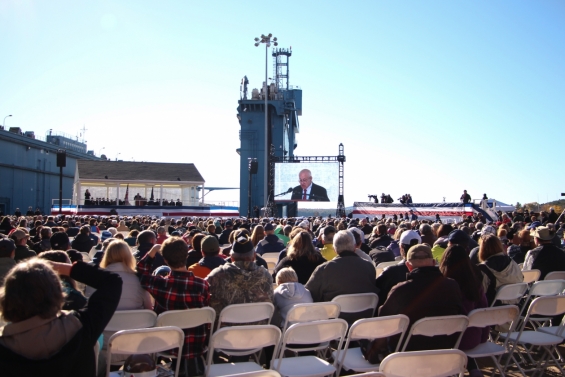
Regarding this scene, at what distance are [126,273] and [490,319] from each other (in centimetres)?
308

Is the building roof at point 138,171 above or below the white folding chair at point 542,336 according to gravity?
above

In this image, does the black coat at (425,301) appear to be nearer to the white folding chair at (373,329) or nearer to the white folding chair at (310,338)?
the white folding chair at (373,329)

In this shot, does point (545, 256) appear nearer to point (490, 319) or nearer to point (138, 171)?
point (490, 319)

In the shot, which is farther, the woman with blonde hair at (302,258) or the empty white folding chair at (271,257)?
the empty white folding chair at (271,257)

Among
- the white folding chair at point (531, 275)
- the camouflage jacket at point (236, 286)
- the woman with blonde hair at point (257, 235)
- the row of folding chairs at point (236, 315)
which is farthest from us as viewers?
the woman with blonde hair at point (257, 235)

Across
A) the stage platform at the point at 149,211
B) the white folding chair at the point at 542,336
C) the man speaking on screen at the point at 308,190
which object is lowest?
the white folding chair at the point at 542,336

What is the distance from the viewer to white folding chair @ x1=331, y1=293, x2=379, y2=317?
14.7 ft

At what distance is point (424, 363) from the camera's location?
290 cm

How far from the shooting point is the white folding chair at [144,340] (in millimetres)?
3238

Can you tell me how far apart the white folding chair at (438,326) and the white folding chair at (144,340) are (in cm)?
173

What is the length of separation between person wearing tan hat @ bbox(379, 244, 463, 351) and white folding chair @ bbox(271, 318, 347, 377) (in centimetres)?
48

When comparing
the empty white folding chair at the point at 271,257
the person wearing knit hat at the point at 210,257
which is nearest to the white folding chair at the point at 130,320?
the person wearing knit hat at the point at 210,257

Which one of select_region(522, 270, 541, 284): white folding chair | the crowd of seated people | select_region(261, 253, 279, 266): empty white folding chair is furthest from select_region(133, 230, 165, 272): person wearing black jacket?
select_region(522, 270, 541, 284): white folding chair

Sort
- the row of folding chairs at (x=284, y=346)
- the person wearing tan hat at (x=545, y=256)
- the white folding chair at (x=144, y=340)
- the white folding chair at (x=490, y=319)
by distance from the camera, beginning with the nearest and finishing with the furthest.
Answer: the row of folding chairs at (x=284, y=346)
the white folding chair at (x=144, y=340)
the white folding chair at (x=490, y=319)
the person wearing tan hat at (x=545, y=256)
